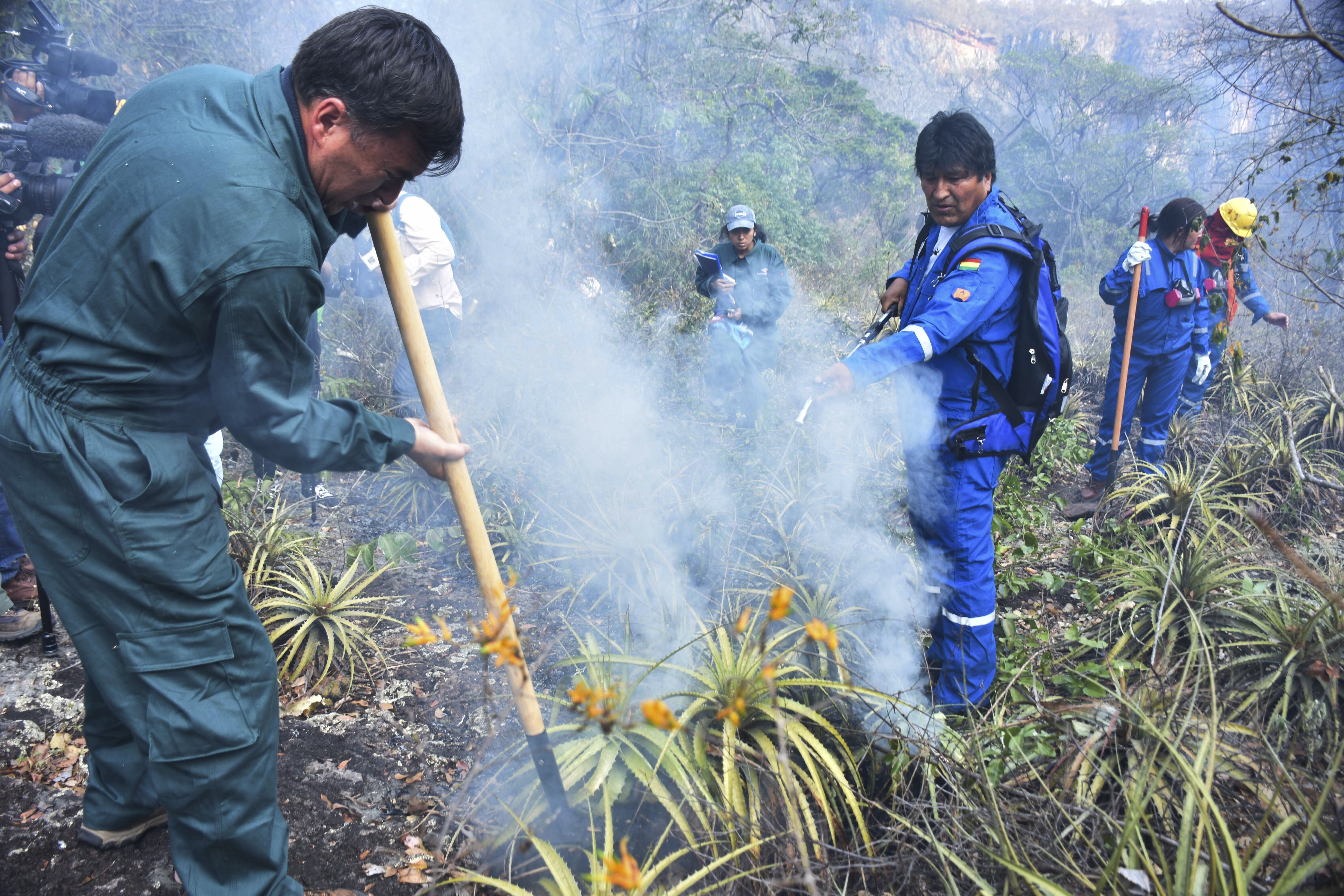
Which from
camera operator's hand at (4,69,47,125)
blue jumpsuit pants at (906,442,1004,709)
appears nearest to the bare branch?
blue jumpsuit pants at (906,442,1004,709)

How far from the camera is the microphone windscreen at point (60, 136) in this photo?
337 cm

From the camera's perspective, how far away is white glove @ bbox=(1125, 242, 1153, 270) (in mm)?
4898

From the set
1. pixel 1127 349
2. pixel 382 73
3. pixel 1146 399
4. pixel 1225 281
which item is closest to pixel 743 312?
pixel 1127 349

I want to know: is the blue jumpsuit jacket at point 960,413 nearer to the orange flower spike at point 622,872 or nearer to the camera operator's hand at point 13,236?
the orange flower spike at point 622,872

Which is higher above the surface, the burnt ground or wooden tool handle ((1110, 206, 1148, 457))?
wooden tool handle ((1110, 206, 1148, 457))

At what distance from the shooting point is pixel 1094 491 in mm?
5355

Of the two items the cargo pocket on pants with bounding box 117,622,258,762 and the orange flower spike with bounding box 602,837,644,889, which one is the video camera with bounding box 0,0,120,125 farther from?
the orange flower spike with bounding box 602,837,644,889

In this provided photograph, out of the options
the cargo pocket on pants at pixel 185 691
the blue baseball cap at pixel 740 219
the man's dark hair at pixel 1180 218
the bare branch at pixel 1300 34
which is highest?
the bare branch at pixel 1300 34

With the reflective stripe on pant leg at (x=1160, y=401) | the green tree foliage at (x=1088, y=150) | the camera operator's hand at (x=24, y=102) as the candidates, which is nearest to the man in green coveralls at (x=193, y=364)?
the camera operator's hand at (x=24, y=102)

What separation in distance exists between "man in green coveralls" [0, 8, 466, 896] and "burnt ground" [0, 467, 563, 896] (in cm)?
48

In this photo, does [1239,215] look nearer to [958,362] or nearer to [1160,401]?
[1160,401]

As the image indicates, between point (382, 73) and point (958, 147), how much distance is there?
2.05m

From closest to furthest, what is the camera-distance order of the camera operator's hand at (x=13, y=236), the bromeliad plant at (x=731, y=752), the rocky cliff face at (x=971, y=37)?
the bromeliad plant at (x=731, y=752)
the camera operator's hand at (x=13, y=236)
the rocky cliff face at (x=971, y=37)

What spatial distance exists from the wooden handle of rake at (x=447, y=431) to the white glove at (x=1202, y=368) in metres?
6.09
